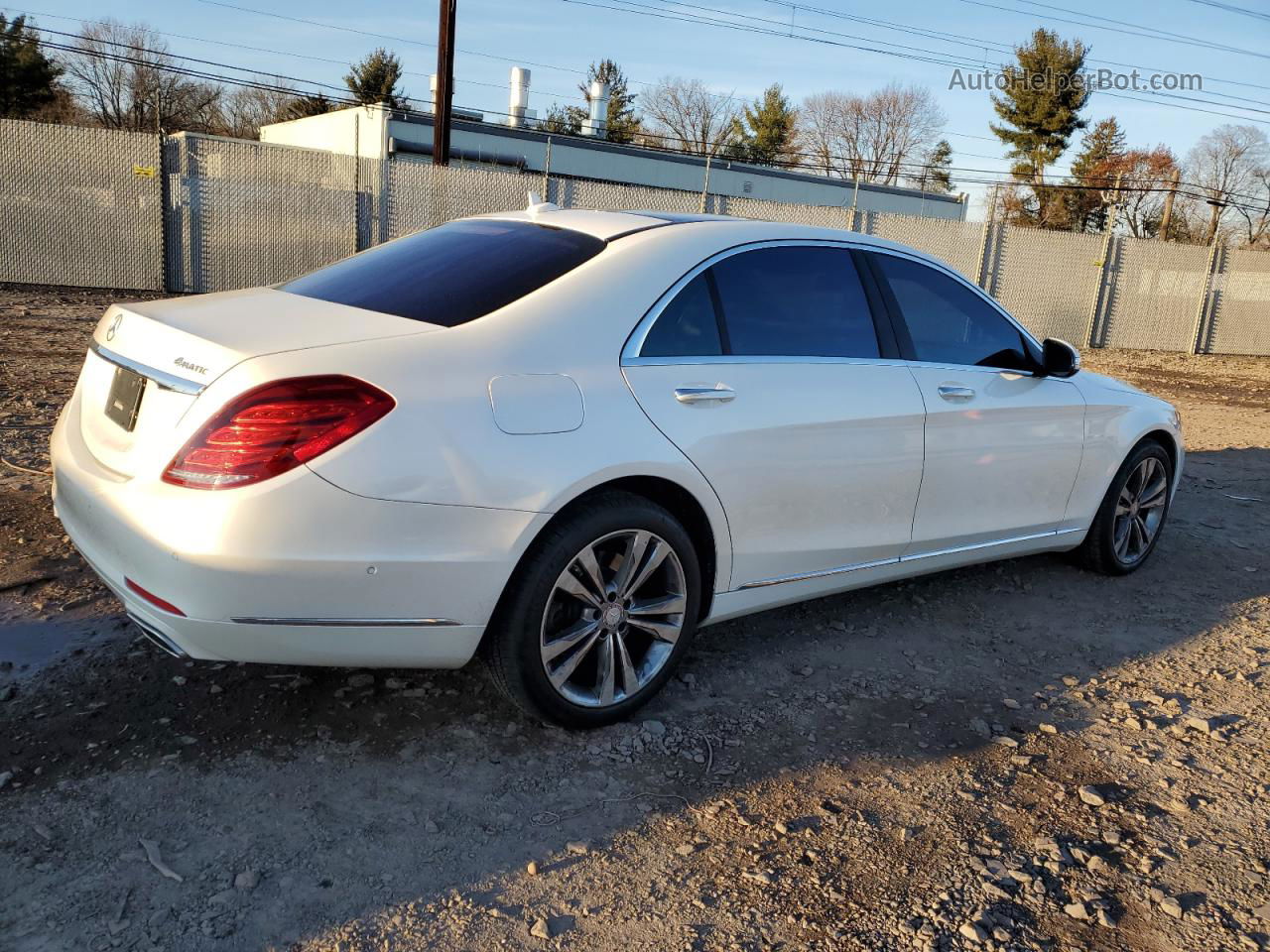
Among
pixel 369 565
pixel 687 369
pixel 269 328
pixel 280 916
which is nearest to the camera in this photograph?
pixel 280 916

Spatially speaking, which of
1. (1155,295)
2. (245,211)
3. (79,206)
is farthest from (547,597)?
(1155,295)

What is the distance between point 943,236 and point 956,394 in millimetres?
15840

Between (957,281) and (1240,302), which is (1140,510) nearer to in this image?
(957,281)

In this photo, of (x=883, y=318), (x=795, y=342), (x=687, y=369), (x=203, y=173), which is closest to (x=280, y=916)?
(x=687, y=369)

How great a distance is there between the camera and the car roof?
11.8ft

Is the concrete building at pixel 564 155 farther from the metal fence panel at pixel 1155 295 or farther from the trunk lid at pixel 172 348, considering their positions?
the trunk lid at pixel 172 348

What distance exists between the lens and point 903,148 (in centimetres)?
6309

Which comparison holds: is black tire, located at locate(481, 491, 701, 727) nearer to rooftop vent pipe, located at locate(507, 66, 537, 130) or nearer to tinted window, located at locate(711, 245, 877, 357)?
tinted window, located at locate(711, 245, 877, 357)

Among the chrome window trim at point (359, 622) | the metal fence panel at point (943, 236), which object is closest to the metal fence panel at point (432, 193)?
the metal fence panel at point (943, 236)

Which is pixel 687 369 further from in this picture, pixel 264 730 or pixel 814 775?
pixel 264 730

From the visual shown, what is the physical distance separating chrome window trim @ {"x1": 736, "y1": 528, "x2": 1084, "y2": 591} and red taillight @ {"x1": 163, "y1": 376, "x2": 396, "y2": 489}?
4.91 ft

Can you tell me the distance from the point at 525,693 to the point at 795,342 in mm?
1552

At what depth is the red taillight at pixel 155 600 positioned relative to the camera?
2.60 metres

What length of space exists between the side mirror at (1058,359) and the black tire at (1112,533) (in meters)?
0.78
